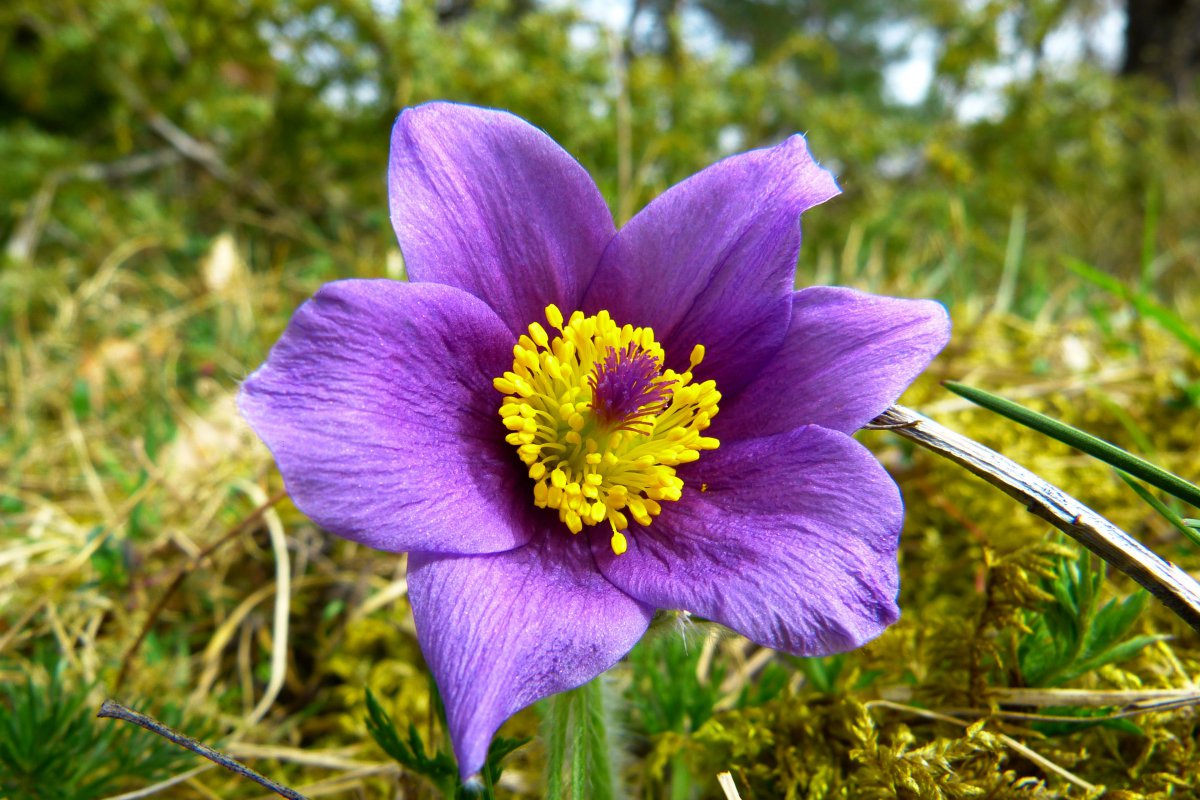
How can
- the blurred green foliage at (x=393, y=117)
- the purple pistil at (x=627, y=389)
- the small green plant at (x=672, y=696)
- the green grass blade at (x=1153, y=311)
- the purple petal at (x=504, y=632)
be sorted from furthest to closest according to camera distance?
the blurred green foliage at (x=393, y=117) < the green grass blade at (x=1153, y=311) < the small green plant at (x=672, y=696) < the purple pistil at (x=627, y=389) < the purple petal at (x=504, y=632)

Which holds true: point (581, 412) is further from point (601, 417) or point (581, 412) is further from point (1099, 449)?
point (1099, 449)

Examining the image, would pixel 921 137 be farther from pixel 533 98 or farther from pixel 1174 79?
pixel 1174 79

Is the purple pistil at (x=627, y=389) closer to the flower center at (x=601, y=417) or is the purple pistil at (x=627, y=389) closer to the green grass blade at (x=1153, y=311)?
the flower center at (x=601, y=417)

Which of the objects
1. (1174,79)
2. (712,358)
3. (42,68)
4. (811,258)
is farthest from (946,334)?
(1174,79)

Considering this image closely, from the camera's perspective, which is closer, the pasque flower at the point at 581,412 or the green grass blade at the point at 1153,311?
the pasque flower at the point at 581,412

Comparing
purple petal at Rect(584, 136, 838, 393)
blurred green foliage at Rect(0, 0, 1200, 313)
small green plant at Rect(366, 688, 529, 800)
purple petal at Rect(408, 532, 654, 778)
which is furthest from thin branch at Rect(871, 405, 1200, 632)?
blurred green foliage at Rect(0, 0, 1200, 313)

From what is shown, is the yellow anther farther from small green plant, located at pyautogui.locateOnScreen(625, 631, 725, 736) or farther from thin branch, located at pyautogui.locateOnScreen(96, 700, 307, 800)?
thin branch, located at pyautogui.locateOnScreen(96, 700, 307, 800)

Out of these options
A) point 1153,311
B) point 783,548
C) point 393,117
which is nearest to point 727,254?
point 783,548

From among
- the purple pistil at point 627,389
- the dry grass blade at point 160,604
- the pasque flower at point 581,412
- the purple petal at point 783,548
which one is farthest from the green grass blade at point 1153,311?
the dry grass blade at point 160,604
